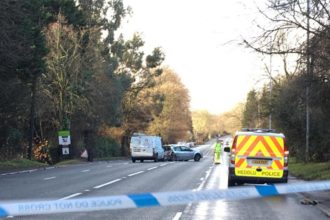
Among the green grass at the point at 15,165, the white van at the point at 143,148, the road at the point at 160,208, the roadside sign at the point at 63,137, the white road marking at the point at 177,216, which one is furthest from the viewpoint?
the white van at the point at 143,148

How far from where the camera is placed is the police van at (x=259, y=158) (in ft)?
60.8

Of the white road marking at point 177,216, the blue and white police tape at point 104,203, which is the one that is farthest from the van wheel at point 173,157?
the blue and white police tape at point 104,203

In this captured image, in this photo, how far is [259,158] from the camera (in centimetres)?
1858

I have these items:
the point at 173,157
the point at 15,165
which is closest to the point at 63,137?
the point at 15,165

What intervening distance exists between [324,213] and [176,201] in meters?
7.35

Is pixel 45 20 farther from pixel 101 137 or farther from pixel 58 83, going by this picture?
pixel 101 137

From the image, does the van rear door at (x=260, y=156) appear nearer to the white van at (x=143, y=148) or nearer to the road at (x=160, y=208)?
the road at (x=160, y=208)

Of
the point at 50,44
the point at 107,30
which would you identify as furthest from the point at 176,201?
the point at 107,30

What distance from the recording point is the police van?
60.8 feet

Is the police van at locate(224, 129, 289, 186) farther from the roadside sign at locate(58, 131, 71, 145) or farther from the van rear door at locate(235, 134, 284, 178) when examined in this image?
the roadside sign at locate(58, 131, 71, 145)

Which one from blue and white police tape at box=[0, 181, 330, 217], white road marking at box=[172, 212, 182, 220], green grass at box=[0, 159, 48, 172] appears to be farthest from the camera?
green grass at box=[0, 159, 48, 172]

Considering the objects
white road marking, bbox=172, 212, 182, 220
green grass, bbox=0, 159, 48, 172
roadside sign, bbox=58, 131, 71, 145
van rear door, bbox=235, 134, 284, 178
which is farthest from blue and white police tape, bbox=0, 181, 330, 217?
roadside sign, bbox=58, 131, 71, 145

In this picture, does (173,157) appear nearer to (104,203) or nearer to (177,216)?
(177,216)

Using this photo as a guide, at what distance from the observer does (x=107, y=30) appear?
65625 millimetres
